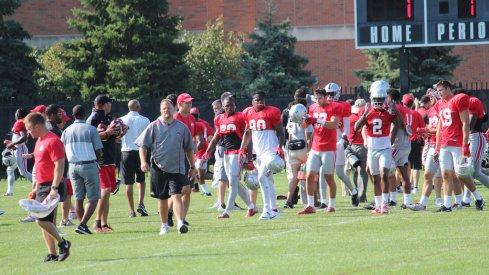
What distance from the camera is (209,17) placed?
195 ft

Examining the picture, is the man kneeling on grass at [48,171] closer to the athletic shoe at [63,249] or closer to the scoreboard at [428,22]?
the athletic shoe at [63,249]

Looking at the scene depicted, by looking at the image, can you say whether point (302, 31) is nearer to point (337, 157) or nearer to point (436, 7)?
point (436, 7)

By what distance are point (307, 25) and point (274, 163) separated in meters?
37.7

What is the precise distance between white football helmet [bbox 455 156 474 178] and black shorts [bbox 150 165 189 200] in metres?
4.30

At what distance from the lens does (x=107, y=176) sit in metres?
17.3

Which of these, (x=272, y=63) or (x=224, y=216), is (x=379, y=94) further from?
(x=272, y=63)

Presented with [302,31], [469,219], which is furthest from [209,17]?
[469,219]

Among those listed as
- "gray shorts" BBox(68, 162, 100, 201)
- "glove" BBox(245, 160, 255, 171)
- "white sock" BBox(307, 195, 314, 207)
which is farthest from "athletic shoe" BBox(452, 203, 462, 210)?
"gray shorts" BBox(68, 162, 100, 201)

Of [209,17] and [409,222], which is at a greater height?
[209,17]

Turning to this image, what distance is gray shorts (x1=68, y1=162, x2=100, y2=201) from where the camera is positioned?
16.2 m

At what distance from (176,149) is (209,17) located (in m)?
44.3

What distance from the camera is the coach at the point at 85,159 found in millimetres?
16172

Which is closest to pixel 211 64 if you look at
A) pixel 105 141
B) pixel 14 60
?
pixel 14 60

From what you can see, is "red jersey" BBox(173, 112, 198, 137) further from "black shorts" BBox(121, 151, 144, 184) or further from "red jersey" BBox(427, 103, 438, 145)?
"red jersey" BBox(427, 103, 438, 145)
